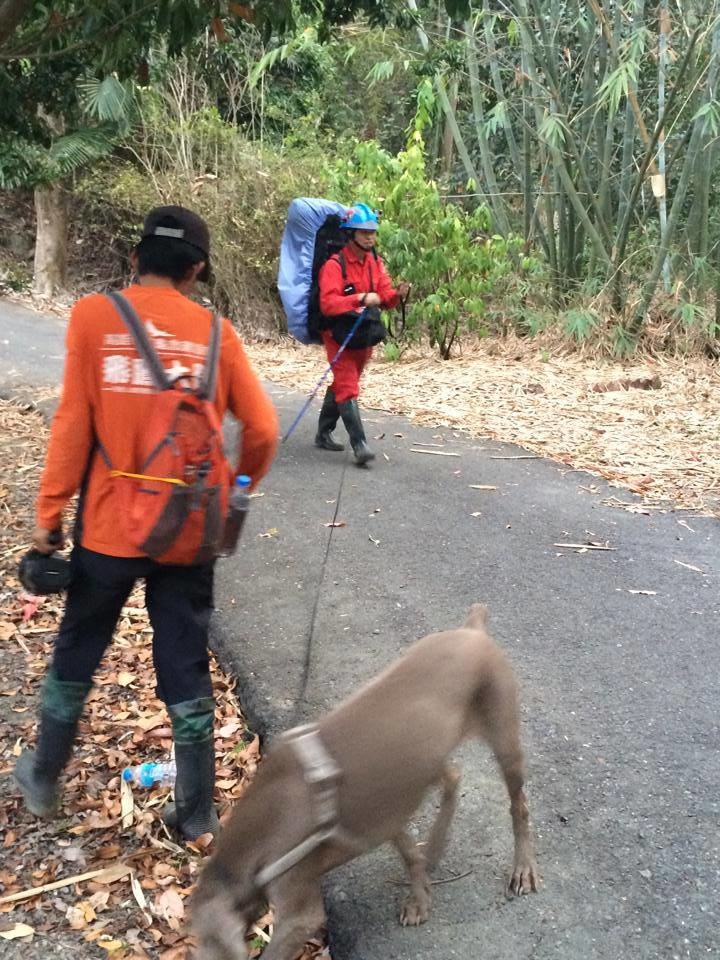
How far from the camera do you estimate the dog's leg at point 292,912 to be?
88.4 inches

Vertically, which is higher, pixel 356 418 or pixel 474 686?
pixel 474 686

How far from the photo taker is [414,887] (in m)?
2.69

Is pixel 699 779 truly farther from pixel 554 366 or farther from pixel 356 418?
pixel 554 366

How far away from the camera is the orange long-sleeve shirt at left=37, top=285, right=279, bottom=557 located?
265 cm

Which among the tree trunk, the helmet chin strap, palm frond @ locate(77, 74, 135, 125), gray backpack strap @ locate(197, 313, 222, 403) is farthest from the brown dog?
the tree trunk

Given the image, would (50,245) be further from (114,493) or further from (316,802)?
(316,802)

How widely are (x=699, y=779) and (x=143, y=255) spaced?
2705 mm

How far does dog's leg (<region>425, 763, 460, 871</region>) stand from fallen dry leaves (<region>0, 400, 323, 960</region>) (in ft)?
1.45

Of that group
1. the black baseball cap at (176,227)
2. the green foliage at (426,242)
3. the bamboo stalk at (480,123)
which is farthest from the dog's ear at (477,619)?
the bamboo stalk at (480,123)

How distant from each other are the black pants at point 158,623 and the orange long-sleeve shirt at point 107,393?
138 mm

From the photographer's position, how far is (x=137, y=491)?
267 centimetres

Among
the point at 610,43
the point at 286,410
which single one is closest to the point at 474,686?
the point at 286,410

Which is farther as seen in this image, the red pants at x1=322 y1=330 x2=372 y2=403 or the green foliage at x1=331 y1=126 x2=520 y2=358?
the green foliage at x1=331 y1=126 x2=520 y2=358

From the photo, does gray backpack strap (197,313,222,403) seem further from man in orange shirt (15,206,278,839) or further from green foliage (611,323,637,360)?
green foliage (611,323,637,360)
